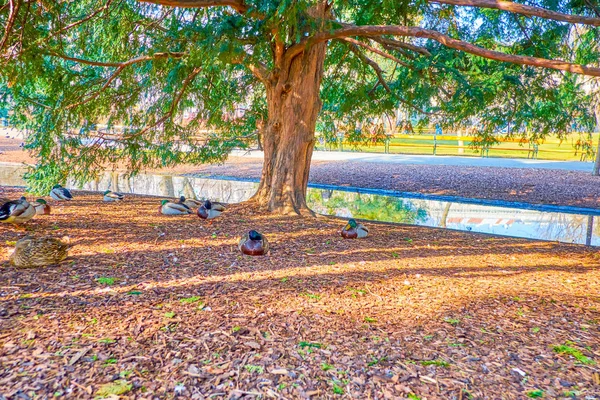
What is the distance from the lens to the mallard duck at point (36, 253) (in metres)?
4.14

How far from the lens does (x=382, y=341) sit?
3.06m

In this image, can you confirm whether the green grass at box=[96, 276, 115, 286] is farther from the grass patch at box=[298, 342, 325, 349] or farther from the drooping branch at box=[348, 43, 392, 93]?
the drooping branch at box=[348, 43, 392, 93]

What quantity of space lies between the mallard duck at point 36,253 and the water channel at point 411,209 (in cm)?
515

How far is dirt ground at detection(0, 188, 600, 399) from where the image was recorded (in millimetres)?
2547

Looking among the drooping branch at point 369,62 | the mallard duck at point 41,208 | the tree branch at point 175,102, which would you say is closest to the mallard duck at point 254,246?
the tree branch at point 175,102

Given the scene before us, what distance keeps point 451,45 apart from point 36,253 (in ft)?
15.3

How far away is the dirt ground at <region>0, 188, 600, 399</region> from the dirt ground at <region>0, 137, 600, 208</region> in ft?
26.2

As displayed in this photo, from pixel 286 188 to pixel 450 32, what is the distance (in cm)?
401

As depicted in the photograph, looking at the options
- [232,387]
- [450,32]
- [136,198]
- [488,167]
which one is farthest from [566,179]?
[232,387]

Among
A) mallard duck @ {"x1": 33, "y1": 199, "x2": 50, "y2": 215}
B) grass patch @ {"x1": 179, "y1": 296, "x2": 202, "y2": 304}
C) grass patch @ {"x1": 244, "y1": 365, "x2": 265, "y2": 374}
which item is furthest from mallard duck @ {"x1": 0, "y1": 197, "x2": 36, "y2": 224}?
grass patch @ {"x1": 244, "y1": 365, "x2": 265, "y2": 374}

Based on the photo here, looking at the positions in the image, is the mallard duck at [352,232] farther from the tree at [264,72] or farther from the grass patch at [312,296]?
the grass patch at [312,296]

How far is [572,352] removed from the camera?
3.00 metres

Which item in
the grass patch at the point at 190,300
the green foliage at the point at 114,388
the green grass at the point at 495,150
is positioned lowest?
the green foliage at the point at 114,388

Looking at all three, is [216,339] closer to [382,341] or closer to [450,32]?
[382,341]
